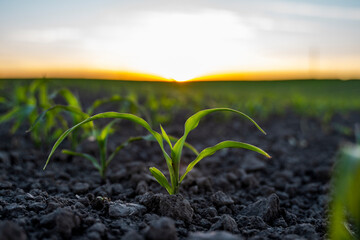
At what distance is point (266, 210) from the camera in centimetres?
155

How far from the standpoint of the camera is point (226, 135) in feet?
14.0

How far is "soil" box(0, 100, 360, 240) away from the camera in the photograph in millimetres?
1183

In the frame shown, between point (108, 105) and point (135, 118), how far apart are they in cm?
534

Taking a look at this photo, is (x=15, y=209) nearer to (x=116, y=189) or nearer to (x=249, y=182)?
(x=116, y=189)

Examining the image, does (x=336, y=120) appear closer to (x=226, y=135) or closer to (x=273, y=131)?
(x=273, y=131)

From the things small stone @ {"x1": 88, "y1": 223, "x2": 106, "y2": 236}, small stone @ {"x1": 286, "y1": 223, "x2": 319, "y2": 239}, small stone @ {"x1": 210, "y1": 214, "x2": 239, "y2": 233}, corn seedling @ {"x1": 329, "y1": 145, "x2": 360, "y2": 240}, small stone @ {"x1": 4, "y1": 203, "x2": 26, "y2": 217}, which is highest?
corn seedling @ {"x1": 329, "y1": 145, "x2": 360, "y2": 240}

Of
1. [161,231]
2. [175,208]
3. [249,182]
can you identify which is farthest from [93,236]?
[249,182]

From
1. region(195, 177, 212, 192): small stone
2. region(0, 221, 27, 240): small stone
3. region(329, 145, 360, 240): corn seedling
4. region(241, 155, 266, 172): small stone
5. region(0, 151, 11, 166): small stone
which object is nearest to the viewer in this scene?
region(329, 145, 360, 240): corn seedling

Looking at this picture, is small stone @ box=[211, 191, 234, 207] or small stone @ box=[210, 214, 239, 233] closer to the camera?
small stone @ box=[210, 214, 239, 233]

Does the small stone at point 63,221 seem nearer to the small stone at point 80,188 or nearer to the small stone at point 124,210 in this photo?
the small stone at point 124,210

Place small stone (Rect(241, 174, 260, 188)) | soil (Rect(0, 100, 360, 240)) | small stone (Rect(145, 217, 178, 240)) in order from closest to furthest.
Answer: small stone (Rect(145, 217, 178, 240)) → soil (Rect(0, 100, 360, 240)) → small stone (Rect(241, 174, 260, 188))

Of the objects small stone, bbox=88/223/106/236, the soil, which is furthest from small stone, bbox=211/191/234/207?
small stone, bbox=88/223/106/236

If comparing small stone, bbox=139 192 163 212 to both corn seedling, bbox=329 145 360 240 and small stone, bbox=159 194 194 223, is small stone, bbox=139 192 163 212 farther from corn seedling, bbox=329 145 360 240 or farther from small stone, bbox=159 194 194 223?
corn seedling, bbox=329 145 360 240

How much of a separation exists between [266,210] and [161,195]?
508 mm
